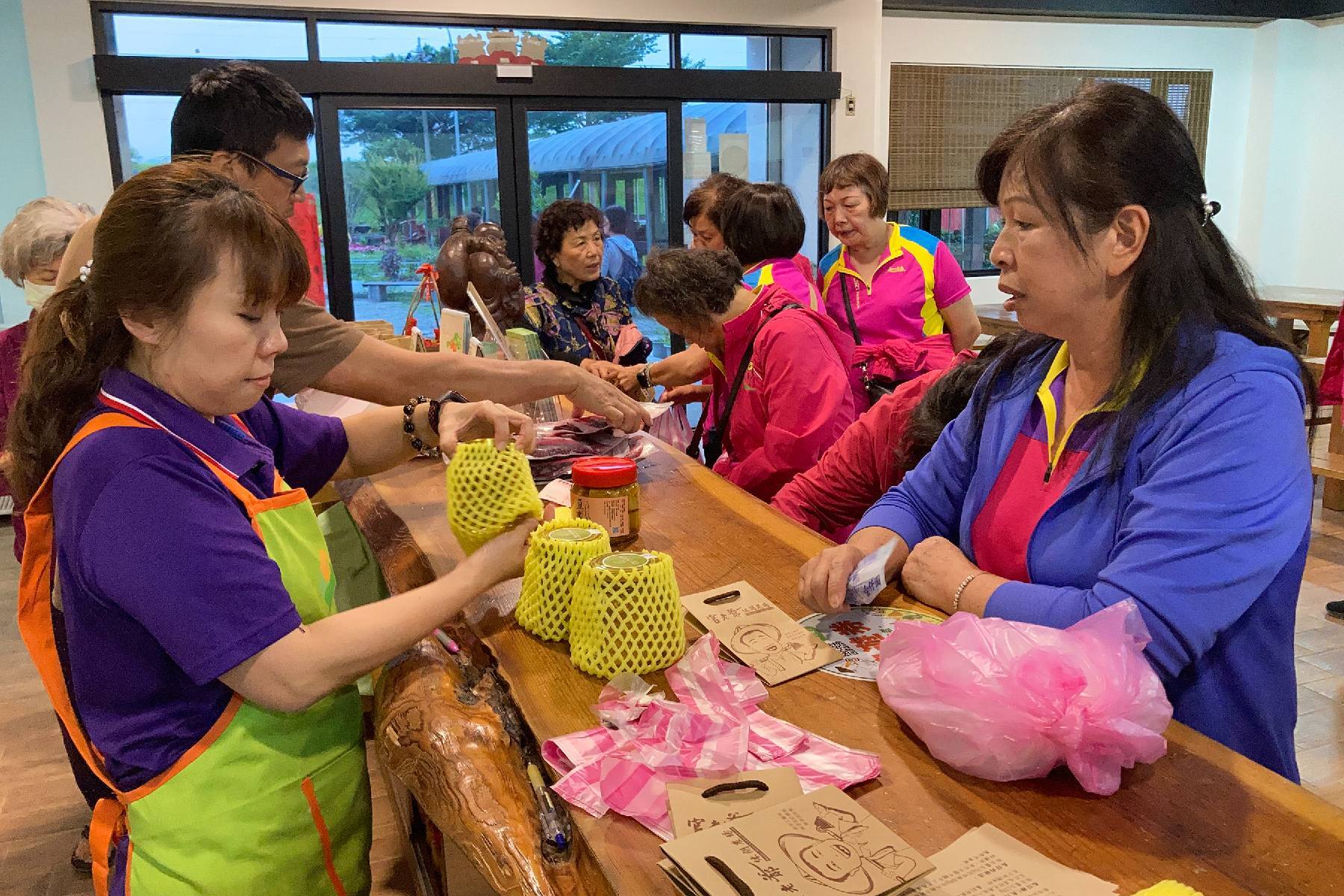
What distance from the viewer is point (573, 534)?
1.46 metres

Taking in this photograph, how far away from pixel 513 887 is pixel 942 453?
37.7 inches

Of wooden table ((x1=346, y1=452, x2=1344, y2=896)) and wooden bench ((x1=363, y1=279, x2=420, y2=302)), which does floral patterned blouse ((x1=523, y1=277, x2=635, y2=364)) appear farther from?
wooden table ((x1=346, y1=452, x2=1344, y2=896))

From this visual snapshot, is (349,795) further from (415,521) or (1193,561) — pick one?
(1193,561)

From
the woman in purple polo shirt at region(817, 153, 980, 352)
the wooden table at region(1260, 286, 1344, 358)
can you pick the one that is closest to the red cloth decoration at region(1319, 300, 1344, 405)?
the wooden table at region(1260, 286, 1344, 358)

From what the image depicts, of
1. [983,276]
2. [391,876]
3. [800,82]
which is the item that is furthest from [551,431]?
[983,276]

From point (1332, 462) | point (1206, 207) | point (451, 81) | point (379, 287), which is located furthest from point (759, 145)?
point (1206, 207)

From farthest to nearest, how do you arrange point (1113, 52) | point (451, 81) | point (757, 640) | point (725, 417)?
1. point (1113, 52)
2. point (451, 81)
3. point (725, 417)
4. point (757, 640)

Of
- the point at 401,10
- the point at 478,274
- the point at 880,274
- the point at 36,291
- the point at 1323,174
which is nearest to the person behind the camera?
the point at 36,291

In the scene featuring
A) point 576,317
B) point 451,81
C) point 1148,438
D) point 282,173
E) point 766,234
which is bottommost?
point 576,317

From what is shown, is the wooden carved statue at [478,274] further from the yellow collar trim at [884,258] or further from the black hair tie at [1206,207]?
the black hair tie at [1206,207]

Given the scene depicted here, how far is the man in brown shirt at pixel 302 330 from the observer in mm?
2045

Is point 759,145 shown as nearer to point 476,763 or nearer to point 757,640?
point 757,640

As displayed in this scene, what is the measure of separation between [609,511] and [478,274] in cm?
167

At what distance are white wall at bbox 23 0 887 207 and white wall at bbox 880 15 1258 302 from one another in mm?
442
